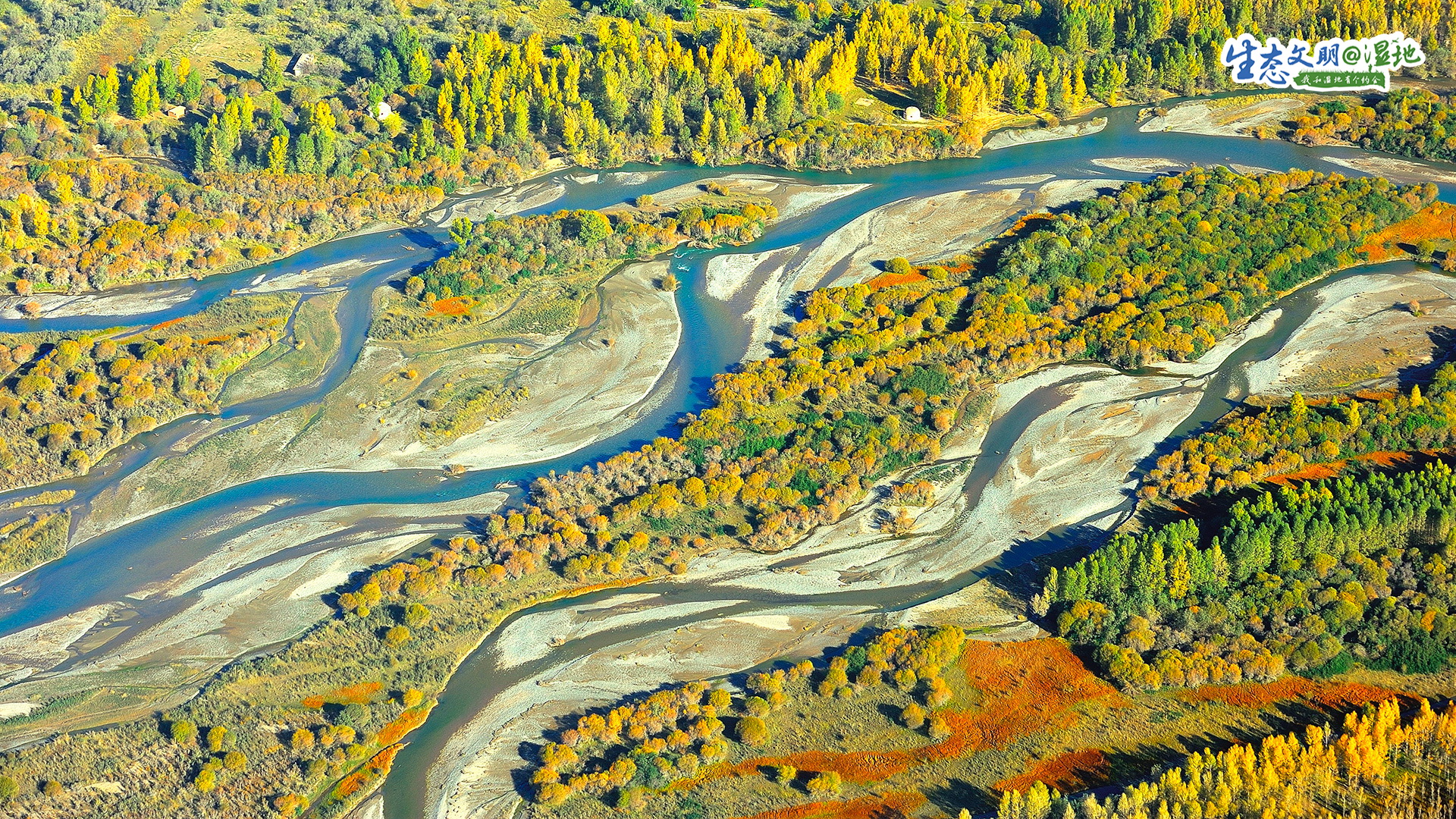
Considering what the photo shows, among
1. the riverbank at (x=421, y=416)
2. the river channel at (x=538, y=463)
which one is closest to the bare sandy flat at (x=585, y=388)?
the riverbank at (x=421, y=416)

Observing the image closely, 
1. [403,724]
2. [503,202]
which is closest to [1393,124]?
[503,202]

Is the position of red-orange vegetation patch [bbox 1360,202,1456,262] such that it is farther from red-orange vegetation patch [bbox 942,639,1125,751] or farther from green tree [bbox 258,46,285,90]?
green tree [bbox 258,46,285,90]

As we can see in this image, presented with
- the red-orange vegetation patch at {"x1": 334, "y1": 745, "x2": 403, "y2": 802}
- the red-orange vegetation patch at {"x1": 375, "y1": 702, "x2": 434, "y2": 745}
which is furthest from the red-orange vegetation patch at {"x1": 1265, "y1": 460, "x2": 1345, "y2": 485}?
the red-orange vegetation patch at {"x1": 334, "y1": 745, "x2": 403, "y2": 802}

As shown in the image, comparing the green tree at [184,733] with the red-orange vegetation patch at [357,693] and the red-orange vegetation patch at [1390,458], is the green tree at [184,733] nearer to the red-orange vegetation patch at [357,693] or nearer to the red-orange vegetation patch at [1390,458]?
the red-orange vegetation patch at [357,693]

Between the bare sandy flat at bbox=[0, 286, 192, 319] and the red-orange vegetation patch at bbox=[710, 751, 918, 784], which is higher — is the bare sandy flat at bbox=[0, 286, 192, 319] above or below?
above

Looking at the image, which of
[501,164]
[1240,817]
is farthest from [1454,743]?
[501,164]

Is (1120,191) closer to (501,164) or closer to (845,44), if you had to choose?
(845,44)
